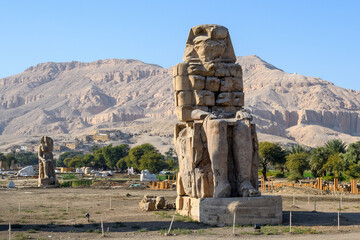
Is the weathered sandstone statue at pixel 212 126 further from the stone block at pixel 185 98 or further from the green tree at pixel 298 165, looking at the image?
the green tree at pixel 298 165

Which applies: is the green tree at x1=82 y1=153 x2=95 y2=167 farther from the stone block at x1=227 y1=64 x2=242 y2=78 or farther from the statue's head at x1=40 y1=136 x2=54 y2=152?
the stone block at x1=227 y1=64 x2=242 y2=78

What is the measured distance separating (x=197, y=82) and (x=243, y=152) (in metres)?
2.64

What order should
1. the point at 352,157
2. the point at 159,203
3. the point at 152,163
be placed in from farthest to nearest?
the point at 152,163, the point at 352,157, the point at 159,203

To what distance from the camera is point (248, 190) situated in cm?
1322

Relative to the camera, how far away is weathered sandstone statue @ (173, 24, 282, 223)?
13.4 metres

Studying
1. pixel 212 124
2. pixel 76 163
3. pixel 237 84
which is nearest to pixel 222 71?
pixel 237 84

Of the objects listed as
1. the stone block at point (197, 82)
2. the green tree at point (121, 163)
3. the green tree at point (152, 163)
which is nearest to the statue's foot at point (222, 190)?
the stone block at point (197, 82)

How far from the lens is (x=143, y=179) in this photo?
47.1 m

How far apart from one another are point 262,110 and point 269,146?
137 m

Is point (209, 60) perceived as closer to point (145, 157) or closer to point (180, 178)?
point (180, 178)

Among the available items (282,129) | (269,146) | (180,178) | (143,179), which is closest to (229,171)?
(180,178)

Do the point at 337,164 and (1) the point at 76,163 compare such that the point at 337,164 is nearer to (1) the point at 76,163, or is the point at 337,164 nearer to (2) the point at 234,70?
(2) the point at 234,70

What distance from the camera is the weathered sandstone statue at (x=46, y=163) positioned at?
3391cm

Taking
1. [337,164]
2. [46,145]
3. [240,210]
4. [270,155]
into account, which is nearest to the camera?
[240,210]
